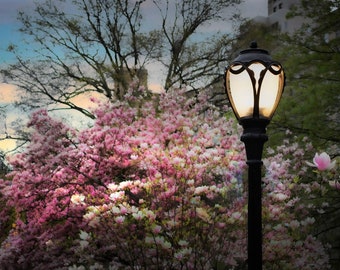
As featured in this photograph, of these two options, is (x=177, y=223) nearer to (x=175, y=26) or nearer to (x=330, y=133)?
(x=330, y=133)

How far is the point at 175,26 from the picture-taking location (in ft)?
71.1

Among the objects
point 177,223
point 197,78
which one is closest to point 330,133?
point 177,223

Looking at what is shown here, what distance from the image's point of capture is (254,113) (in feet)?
14.7

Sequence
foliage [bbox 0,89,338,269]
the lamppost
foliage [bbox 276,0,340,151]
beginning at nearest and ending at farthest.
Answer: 1. the lamppost
2. foliage [bbox 0,89,338,269]
3. foliage [bbox 276,0,340,151]

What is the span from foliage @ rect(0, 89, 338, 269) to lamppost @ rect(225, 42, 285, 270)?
7.57ft

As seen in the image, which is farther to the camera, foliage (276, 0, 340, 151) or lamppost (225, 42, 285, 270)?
foliage (276, 0, 340, 151)

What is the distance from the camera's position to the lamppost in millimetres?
4480

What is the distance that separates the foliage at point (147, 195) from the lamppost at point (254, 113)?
2306 mm

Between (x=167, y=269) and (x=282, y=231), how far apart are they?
77.0 inches

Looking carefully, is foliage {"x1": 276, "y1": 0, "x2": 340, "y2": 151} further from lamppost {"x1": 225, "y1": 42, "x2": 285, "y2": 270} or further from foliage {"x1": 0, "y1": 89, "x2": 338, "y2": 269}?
lamppost {"x1": 225, "y1": 42, "x2": 285, "y2": 270}

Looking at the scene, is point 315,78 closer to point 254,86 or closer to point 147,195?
point 147,195

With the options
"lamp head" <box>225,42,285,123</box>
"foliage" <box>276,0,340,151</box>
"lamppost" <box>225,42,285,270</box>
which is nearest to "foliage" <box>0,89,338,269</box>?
"foliage" <box>276,0,340,151</box>

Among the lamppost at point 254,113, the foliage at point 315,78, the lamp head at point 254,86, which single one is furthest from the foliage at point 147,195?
the lamp head at point 254,86

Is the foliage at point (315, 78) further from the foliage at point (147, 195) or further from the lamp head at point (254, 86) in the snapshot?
the lamp head at point (254, 86)
